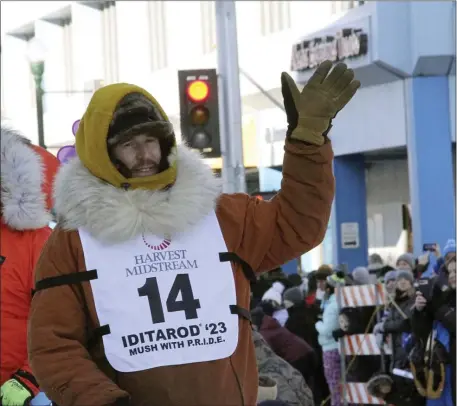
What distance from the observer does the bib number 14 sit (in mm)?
3195

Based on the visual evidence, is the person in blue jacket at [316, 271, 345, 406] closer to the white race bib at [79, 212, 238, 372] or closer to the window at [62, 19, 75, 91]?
the white race bib at [79, 212, 238, 372]

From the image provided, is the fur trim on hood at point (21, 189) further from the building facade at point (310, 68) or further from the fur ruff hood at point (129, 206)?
the building facade at point (310, 68)

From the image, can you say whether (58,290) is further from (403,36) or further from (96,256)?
(403,36)

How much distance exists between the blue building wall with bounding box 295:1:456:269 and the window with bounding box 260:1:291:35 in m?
3.24

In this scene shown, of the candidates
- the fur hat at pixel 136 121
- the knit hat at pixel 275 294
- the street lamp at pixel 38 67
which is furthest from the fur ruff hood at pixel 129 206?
the street lamp at pixel 38 67

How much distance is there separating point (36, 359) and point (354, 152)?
18.3 metres

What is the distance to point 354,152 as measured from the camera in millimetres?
21141

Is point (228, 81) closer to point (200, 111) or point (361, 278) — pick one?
point (200, 111)

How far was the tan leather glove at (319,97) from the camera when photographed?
3.12m

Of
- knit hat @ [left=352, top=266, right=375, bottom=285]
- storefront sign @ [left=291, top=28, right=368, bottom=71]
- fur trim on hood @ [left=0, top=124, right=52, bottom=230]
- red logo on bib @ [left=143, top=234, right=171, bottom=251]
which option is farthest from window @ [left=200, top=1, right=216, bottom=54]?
red logo on bib @ [left=143, top=234, right=171, bottom=251]

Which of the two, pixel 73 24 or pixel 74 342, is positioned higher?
pixel 73 24

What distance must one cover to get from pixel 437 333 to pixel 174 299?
6.16 m

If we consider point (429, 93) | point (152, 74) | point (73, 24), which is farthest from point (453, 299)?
point (73, 24)

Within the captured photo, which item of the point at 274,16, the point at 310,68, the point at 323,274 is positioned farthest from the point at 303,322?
the point at 274,16
